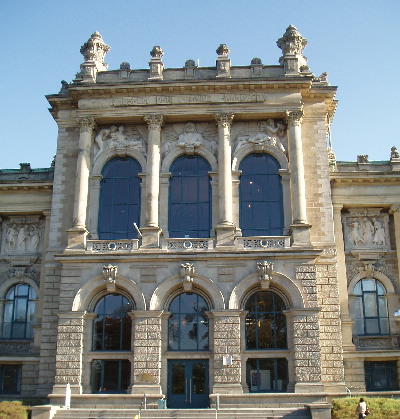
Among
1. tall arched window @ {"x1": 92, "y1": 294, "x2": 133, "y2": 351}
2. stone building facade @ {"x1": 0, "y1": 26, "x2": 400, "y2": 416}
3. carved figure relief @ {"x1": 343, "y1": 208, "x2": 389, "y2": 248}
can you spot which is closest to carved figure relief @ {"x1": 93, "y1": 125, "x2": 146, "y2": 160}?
stone building facade @ {"x1": 0, "y1": 26, "x2": 400, "y2": 416}

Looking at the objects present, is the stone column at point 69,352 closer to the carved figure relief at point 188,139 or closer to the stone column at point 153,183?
the stone column at point 153,183

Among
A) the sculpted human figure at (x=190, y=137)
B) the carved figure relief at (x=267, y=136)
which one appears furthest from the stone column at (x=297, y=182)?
the sculpted human figure at (x=190, y=137)

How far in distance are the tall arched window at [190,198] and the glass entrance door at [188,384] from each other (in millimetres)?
7482

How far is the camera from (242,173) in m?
36.2

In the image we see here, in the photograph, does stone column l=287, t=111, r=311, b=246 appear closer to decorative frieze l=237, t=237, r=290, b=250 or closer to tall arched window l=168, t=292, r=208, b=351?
decorative frieze l=237, t=237, r=290, b=250

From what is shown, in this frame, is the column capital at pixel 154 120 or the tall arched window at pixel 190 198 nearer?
the tall arched window at pixel 190 198

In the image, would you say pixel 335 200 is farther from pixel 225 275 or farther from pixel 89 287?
pixel 89 287

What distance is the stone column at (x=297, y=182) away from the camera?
33750mm

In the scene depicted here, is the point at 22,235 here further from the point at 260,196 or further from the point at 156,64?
the point at 260,196

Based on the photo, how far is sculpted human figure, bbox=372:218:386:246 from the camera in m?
37.4

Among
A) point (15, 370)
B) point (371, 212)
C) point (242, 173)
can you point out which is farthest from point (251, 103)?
point (15, 370)

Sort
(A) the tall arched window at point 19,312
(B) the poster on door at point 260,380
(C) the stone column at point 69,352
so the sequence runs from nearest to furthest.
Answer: (C) the stone column at point 69,352 → (B) the poster on door at point 260,380 → (A) the tall arched window at point 19,312

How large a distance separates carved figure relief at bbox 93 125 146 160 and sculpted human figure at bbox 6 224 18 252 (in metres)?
7.75

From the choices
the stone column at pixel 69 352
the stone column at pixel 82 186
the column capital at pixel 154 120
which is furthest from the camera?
the column capital at pixel 154 120
